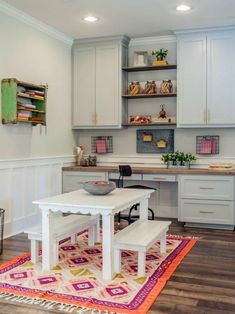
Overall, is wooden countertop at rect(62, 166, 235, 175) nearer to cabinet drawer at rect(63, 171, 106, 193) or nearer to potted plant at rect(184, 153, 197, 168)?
cabinet drawer at rect(63, 171, 106, 193)

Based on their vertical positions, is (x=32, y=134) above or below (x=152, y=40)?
below

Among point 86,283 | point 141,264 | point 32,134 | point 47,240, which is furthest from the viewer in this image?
point 32,134

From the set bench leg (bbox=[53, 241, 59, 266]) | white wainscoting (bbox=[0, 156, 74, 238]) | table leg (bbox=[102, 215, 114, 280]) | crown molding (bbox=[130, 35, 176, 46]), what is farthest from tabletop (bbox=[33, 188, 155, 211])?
crown molding (bbox=[130, 35, 176, 46])

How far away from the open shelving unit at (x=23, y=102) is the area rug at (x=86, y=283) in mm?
1611

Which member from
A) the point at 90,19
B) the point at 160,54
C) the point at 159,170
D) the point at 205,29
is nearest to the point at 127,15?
the point at 90,19

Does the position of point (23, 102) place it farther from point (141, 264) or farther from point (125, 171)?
point (141, 264)

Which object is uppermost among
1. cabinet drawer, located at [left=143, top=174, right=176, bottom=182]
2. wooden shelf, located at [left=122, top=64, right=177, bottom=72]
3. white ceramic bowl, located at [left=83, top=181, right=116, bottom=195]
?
wooden shelf, located at [left=122, top=64, right=177, bottom=72]

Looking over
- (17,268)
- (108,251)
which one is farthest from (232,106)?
(17,268)

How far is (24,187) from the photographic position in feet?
16.2

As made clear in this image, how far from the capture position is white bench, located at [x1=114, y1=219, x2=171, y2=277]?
3.29 metres

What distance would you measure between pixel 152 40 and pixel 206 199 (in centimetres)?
247

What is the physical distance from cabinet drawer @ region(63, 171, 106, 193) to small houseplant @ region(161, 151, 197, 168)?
105cm

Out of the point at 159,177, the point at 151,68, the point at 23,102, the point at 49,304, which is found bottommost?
the point at 49,304

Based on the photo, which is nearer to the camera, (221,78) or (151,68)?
(221,78)
